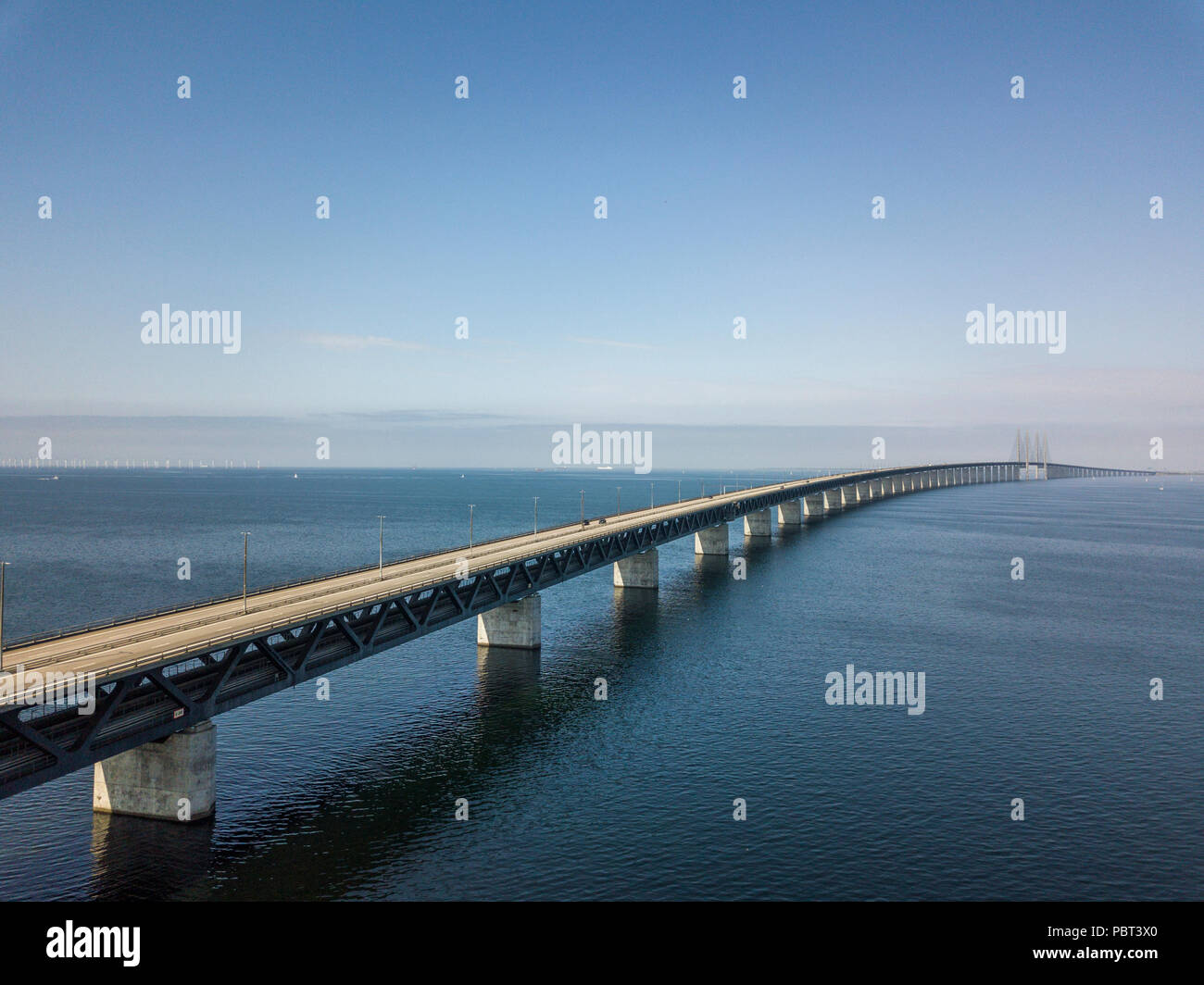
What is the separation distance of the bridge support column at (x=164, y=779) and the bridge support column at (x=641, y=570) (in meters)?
73.4

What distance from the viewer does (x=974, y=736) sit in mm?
51188

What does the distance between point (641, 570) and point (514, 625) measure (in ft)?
121

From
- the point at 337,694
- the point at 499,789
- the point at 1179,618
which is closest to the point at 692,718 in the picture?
the point at 499,789

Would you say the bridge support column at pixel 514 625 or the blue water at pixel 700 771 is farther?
the bridge support column at pixel 514 625

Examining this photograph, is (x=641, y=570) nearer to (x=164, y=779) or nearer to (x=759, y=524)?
(x=164, y=779)

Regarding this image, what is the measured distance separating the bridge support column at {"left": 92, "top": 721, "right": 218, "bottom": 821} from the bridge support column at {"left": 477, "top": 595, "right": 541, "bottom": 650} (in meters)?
36.5

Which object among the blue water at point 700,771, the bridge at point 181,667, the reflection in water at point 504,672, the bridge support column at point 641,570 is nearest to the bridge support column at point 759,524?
the bridge support column at point 641,570

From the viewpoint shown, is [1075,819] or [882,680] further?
[882,680]

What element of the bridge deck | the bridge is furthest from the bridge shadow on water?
the bridge deck

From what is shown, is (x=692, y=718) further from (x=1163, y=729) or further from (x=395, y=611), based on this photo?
(x=1163, y=729)

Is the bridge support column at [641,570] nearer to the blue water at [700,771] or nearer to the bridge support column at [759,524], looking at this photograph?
the blue water at [700,771]

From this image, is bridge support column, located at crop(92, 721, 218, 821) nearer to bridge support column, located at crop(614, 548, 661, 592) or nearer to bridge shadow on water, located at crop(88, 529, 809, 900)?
bridge shadow on water, located at crop(88, 529, 809, 900)

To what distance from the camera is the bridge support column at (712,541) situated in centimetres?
14550
